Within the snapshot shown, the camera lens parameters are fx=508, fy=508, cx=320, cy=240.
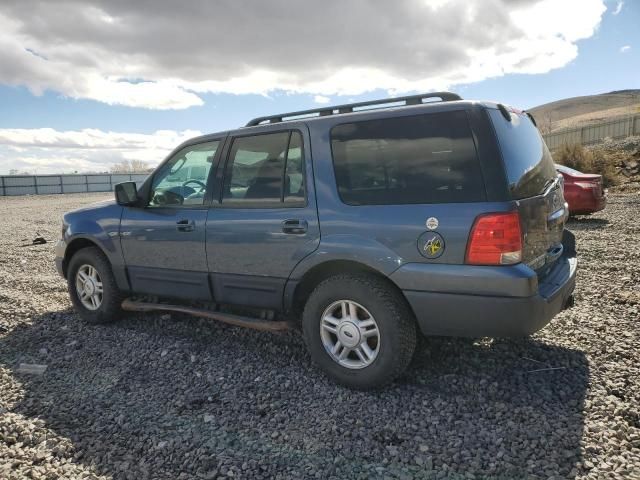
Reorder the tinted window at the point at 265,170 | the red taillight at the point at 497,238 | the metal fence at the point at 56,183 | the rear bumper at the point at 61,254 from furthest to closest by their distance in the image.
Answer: the metal fence at the point at 56,183, the rear bumper at the point at 61,254, the tinted window at the point at 265,170, the red taillight at the point at 497,238

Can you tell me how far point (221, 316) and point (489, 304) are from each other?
2.18m

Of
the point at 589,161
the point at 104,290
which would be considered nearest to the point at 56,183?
the point at 589,161

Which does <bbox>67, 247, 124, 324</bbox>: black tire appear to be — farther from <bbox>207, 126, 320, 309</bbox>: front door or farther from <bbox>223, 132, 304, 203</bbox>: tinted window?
<bbox>223, 132, 304, 203</bbox>: tinted window

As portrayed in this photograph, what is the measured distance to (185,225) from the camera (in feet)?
14.2

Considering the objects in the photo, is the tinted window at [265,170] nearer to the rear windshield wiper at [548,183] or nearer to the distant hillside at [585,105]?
the rear windshield wiper at [548,183]

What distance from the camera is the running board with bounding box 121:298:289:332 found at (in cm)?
391

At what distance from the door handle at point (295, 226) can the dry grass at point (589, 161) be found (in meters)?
17.7

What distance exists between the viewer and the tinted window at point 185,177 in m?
4.37

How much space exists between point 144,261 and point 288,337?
1508mm

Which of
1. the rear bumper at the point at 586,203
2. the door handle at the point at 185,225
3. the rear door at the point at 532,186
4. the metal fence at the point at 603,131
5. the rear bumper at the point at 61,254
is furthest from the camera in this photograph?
the metal fence at the point at 603,131

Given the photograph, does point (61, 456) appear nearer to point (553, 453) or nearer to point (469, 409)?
point (469, 409)

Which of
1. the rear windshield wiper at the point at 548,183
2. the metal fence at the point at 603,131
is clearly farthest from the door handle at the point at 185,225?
the metal fence at the point at 603,131

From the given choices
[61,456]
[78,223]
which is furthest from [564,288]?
[78,223]

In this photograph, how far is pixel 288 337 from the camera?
461 centimetres
